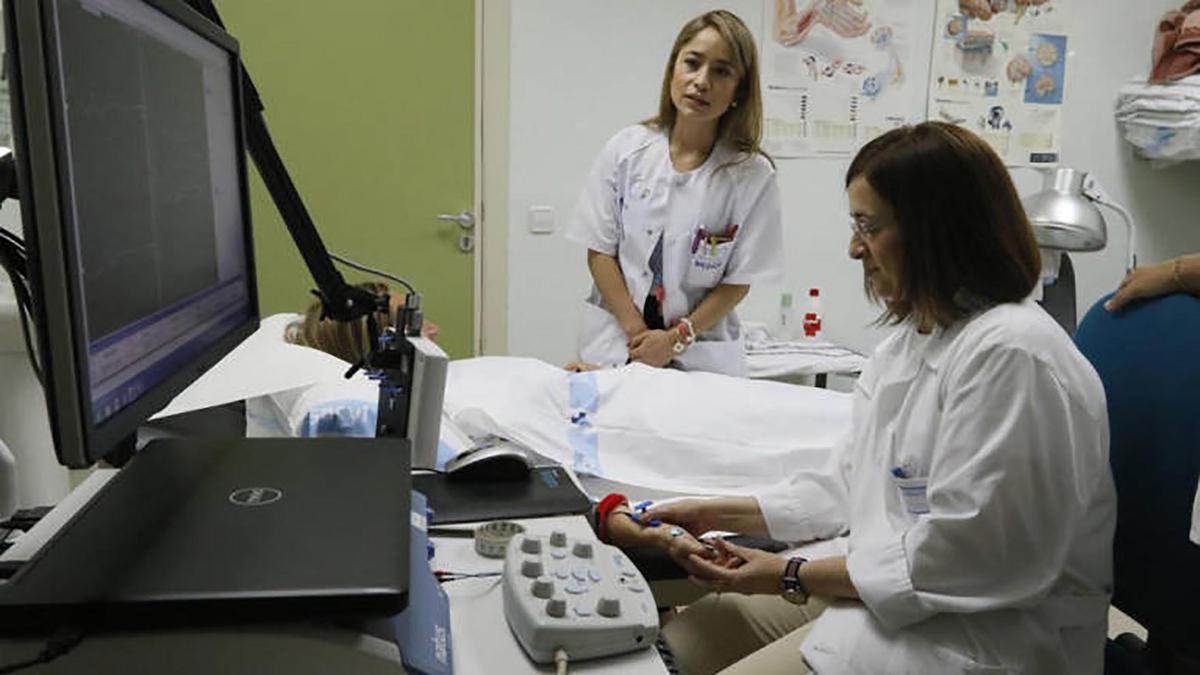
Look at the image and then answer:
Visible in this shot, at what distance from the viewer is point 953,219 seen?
1.13m

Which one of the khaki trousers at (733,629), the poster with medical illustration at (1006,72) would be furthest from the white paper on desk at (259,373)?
the poster with medical illustration at (1006,72)

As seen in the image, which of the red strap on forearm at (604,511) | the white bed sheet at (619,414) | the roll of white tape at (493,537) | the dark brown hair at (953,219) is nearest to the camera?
the roll of white tape at (493,537)

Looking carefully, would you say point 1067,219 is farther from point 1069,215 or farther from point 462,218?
point 462,218

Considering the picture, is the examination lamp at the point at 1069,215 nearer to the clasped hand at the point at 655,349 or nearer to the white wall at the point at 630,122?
the white wall at the point at 630,122

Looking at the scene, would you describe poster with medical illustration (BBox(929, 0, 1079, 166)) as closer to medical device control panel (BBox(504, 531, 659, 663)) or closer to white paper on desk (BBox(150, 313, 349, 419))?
white paper on desk (BBox(150, 313, 349, 419))

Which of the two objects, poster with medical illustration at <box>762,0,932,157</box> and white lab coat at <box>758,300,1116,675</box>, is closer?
white lab coat at <box>758,300,1116,675</box>

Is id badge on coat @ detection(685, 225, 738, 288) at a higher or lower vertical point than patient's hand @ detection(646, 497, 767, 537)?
higher

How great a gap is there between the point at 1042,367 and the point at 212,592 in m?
0.87

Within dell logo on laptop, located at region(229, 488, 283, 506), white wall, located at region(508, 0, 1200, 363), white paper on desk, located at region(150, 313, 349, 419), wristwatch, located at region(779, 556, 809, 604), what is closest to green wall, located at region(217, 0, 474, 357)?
white wall, located at region(508, 0, 1200, 363)

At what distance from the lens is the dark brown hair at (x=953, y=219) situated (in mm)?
1121

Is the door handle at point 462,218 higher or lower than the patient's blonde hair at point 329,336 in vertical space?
higher

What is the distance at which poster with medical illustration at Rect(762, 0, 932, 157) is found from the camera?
310 cm

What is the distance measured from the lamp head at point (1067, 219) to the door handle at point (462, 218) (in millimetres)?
1624

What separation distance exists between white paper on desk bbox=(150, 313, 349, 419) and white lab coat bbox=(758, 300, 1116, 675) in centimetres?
85
